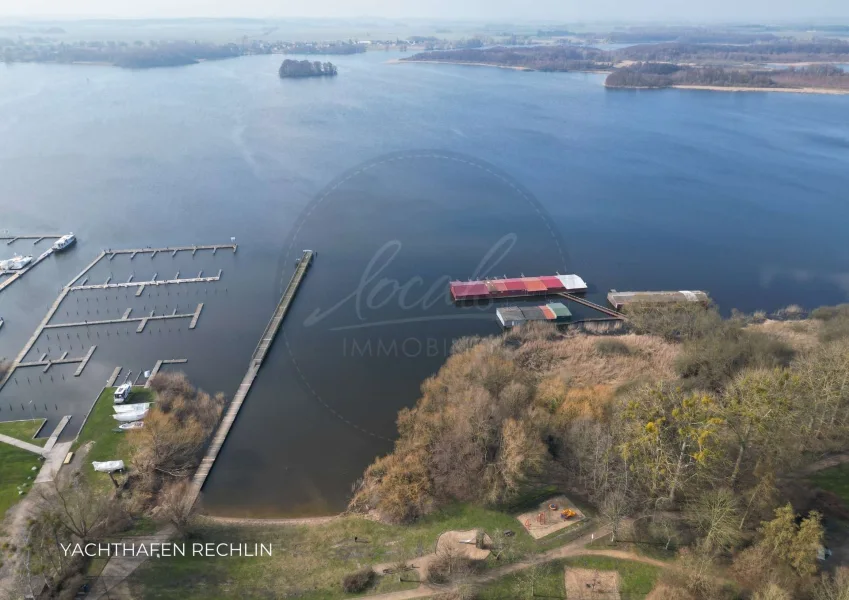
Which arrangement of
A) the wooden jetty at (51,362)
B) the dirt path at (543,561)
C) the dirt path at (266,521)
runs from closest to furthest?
the dirt path at (543,561)
the dirt path at (266,521)
the wooden jetty at (51,362)

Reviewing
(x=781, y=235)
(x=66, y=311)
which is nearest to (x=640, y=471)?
(x=66, y=311)

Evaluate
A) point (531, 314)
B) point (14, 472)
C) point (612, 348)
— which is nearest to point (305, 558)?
point (14, 472)

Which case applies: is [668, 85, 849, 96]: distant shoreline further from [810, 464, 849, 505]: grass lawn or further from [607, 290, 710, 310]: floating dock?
[810, 464, 849, 505]: grass lawn

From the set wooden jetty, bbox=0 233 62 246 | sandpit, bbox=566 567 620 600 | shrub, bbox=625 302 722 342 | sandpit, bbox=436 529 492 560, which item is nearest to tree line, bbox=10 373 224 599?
sandpit, bbox=436 529 492 560

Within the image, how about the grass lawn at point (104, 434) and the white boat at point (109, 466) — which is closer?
the white boat at point (109, 466)

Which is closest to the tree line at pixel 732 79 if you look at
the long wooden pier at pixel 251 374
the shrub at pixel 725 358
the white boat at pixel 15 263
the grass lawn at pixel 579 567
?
the long wooden pier at pixel 251 374

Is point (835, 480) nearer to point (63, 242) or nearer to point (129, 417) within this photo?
point (129, 417)

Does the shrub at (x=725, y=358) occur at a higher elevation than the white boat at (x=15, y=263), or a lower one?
higher

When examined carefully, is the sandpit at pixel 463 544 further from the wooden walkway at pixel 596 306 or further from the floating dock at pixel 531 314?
the wooden walkway at pixel 596 306
